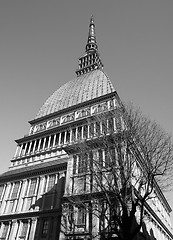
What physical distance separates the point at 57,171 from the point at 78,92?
27648mm

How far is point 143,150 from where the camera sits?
1454cm

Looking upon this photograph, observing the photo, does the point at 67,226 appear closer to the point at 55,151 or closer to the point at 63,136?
the point at 55,151

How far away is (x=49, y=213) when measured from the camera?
25.2 metres

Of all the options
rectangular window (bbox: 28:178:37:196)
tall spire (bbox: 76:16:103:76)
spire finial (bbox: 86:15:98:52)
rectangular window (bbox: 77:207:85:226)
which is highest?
spire finial (bbox: 86:15:98:52)

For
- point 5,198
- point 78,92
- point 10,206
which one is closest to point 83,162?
point 10,206

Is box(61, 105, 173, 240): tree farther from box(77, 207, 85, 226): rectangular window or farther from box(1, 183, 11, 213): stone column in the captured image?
box(1, 183, 11, 213): stone column

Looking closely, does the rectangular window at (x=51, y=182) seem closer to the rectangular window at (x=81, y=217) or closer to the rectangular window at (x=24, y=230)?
the rectangular window at (x=24, y=230)

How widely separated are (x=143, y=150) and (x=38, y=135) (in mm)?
33550

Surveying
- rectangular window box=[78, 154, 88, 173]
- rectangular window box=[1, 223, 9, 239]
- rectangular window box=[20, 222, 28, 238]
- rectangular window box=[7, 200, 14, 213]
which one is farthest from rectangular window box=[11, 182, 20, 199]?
rectangular window box=[78, 154, 88, 173]

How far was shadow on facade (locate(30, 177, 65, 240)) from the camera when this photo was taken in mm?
23922

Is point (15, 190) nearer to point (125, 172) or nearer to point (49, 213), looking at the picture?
point (49, 213)

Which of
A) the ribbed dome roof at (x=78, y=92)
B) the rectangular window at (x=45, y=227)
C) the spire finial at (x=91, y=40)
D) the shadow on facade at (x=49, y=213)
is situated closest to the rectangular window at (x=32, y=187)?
the shadow on facade at (x=49, y=213)

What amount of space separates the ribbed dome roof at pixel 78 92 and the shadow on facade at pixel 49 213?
25.6 meters

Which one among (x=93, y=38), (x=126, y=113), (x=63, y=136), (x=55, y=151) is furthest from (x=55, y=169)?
(x=93, y=38)
